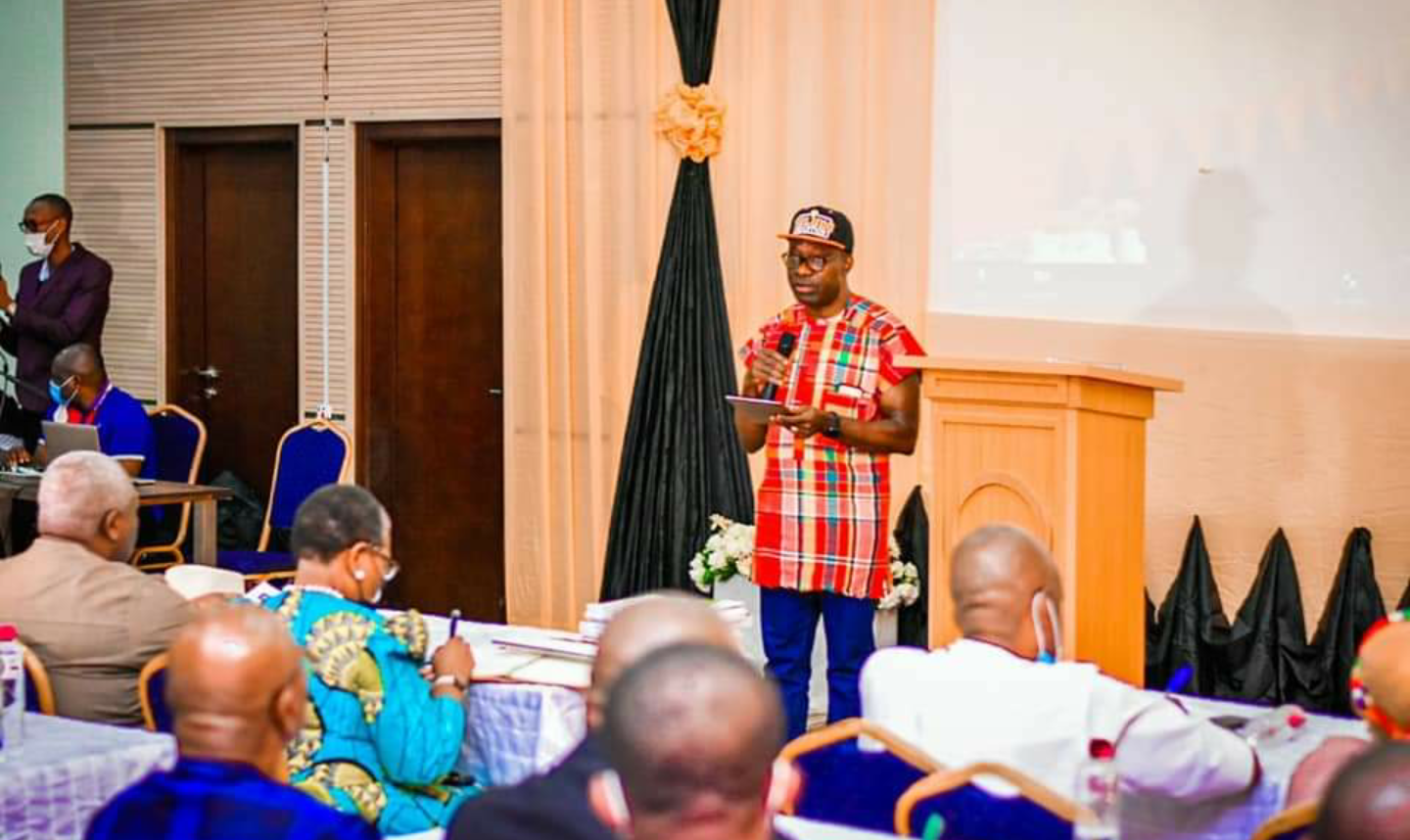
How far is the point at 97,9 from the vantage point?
9.24m

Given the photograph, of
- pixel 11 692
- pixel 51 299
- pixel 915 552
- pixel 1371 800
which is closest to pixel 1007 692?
pixel 1371 800

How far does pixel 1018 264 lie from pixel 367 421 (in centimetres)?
345

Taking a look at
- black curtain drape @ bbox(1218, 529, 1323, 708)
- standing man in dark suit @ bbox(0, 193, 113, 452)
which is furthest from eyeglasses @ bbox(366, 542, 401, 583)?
standing man in dark suit @ bbox(0, 193, 113, 452)

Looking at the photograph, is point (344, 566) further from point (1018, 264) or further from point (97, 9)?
point (97, 9)

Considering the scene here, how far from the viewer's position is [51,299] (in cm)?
825

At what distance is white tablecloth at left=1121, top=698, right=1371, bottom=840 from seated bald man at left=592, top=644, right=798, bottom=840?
70cm

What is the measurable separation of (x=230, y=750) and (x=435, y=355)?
6.23 m

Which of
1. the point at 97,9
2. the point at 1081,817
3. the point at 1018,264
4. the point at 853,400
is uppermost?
the point at 97,9

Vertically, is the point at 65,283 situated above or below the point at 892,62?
below

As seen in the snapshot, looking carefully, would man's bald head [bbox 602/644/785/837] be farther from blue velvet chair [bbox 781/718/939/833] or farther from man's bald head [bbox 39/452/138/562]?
man's bald head [bbox 39/452/138/562]

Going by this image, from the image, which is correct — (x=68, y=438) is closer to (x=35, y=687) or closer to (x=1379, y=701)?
(x=35, y=687)

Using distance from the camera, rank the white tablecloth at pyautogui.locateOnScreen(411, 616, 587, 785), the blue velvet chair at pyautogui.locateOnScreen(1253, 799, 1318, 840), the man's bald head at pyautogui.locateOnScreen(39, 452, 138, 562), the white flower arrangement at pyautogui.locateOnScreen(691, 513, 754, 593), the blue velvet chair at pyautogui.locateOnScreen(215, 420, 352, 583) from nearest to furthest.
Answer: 1. the blue velvet chair at pyautogui.locateOnScreen(1253, 799, 1318, 840)
2. the white tablecloth at pyautogui.locateOnScreen(411, 616, 587, 785)
3. the man's bald head at pyautogui.locateOnScreen(39, 452, 138, 562)
4. the white flower arrangement at pyautogui.locateOnScreen(691, 513, 754, 593)
5. the blue velvet chair at pyautogui.locateOnScreen(215, 420, 352, 583)

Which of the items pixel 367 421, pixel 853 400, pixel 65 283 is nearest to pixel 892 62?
pixel 853 400

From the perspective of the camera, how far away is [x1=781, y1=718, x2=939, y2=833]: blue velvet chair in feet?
8.87
